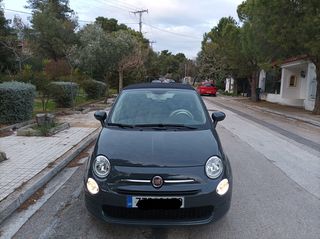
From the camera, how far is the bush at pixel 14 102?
39.4 feet

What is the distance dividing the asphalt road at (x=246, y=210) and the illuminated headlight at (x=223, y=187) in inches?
20.5

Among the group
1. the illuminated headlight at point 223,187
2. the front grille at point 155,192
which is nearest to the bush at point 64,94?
the front grille at point 155,192

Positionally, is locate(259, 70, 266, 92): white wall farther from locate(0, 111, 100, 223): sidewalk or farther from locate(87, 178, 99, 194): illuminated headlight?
locate(87, 178, 99, 194): illuminated headlight

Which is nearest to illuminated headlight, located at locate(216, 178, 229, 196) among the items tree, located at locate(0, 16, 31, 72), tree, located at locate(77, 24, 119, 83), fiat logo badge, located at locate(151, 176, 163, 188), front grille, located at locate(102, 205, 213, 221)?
front grille, located at locate(102, 205, 213, 221)

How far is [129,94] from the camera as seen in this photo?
19.9 ft

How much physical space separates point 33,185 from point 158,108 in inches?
84.7

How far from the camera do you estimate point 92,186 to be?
167 inches

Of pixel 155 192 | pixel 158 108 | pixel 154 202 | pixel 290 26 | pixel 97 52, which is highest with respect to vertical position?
pixel 290 26

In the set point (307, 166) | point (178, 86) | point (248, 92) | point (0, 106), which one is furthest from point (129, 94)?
point (248, 92)

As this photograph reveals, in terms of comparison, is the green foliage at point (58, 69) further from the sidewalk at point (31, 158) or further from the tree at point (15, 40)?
the sidewalk at point (31, 158)

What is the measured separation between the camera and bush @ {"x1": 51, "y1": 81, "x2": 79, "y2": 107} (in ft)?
56.2

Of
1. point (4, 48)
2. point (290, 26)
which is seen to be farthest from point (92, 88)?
point (290, 26)

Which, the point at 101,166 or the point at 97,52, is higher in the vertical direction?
the point at 97,52

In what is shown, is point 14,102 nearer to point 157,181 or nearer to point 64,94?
point 64,94
